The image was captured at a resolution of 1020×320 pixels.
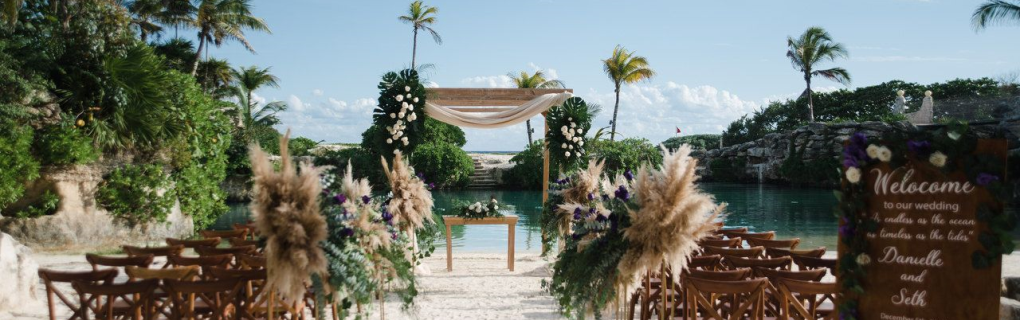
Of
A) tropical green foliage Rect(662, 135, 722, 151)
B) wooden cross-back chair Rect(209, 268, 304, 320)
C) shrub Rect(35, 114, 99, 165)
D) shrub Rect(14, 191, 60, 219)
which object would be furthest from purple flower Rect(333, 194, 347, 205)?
tropical green foliage Rect(662, 135, 722, 151)

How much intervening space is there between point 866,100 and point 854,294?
37352 millimetres

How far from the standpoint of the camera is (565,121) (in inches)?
408

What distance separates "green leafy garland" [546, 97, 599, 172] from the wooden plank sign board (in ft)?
22.7

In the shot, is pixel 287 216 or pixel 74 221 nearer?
pixel 287 216

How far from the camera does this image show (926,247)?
3227mm

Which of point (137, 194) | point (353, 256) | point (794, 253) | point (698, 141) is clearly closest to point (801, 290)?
point (794, 253)

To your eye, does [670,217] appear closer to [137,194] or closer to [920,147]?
[920,147]

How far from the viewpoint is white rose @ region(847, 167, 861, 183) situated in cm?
335

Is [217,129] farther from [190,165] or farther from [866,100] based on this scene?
[866,100]

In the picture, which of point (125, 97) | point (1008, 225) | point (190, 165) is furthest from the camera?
point (190, 165)

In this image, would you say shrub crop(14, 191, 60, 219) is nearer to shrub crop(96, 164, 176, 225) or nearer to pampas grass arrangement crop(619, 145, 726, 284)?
shrub crop(96, 164, 176, 225)

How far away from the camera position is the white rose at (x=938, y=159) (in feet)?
10.2

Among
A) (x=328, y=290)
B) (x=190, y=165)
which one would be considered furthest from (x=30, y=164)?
(x=328, y=290)

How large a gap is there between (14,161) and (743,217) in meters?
16.1
